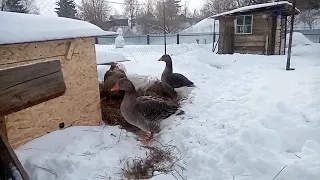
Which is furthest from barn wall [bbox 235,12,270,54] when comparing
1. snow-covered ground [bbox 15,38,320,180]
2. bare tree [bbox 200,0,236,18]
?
bare tree [bbox 200,0,236,18]

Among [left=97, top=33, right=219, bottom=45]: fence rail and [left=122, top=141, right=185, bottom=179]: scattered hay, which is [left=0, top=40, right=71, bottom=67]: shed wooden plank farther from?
[left=97, top=33, right=219, bottom=45]: fence rail

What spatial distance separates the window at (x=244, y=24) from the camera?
14302 millimetres

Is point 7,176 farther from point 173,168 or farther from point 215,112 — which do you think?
point 215,112

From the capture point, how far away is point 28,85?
35.5 inches

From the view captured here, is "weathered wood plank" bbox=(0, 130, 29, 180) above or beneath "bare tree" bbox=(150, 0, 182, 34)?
beneath

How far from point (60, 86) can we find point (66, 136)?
3.02 metres

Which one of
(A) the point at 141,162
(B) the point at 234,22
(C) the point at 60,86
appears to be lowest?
(A) the point at 141,162

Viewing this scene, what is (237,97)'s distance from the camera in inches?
204

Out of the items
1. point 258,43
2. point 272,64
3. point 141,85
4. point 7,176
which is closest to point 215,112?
point 141,85

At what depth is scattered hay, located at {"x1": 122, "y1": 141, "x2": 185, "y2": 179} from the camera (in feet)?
9.75

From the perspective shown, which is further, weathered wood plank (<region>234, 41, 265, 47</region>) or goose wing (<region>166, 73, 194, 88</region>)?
weathered wood plank (<region>234, 41, 265, 47</region>)

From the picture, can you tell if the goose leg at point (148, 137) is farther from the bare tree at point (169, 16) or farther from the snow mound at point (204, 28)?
the snow mound at point (204, 28)

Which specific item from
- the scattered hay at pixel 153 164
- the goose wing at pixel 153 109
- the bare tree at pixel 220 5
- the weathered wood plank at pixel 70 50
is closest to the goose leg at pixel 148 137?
the goose wing at pixel 153 109

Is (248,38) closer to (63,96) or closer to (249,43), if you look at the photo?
(249,43)
